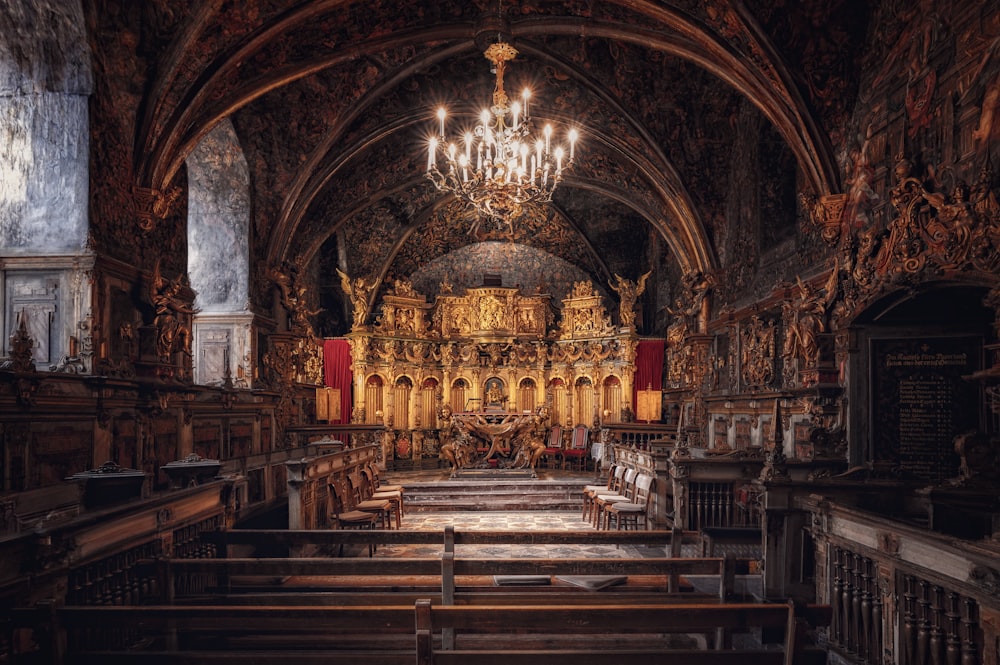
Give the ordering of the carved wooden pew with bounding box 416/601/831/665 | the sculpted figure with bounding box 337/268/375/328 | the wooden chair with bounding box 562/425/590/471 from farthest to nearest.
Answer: the sculpted figure with bounding box 337/268/375/328
the wooden chair with bounding box 562/425/590/471
the carved wooden pew with bounding box 416/601/831/665

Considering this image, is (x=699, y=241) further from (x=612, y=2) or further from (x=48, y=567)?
(x=48, y=567)

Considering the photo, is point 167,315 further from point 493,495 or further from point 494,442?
point 494,442

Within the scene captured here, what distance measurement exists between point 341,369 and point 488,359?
419cm

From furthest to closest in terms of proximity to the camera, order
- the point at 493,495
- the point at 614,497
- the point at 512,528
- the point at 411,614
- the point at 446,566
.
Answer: the point at 493,495
the point at 512,528
the point at 614,497
the point at 446,566
the point at 411,614

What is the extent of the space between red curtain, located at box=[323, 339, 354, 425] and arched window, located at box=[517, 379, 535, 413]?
4.83 m

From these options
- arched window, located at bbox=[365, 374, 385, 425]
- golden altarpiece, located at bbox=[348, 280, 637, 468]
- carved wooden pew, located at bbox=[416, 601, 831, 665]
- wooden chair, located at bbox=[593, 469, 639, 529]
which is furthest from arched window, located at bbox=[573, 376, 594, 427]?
carved wooden pew, located at bbox=[416, 601, 831, 665]

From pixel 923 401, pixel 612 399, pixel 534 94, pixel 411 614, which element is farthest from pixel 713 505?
pixel 612 399

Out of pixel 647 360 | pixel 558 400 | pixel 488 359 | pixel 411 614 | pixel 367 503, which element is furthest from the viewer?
pixel 488 359

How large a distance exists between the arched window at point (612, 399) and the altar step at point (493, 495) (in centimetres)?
495

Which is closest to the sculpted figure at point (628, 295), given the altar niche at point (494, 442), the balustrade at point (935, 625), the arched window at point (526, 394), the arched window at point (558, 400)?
the arched window at point (558, 400)

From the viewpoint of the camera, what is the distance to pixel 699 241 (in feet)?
47.7

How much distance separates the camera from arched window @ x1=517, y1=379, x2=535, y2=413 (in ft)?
66.5

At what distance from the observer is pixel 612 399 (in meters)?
19.4

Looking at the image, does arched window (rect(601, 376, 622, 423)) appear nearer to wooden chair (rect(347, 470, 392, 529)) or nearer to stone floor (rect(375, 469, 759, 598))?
stone floor (rect(375, 469, 759, 598))
